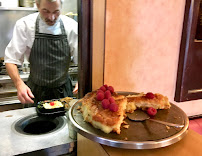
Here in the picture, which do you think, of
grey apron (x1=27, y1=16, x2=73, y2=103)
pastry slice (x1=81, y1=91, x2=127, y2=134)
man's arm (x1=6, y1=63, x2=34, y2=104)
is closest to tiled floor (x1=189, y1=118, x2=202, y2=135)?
pastry slice (x1=81, y1=91, x2=127, y2=134)

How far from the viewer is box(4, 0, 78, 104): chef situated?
1.76m

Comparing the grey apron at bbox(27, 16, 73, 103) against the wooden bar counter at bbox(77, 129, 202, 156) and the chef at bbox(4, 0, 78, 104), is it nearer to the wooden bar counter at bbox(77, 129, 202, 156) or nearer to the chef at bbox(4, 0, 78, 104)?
the chef at bbox(4, 0, 78, 104)

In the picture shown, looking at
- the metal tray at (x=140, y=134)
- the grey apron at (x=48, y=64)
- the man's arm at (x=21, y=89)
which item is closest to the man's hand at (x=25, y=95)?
the man's arm at (x=21, y=89)

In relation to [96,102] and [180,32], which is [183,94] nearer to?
[180,32]

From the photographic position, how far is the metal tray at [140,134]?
22.7 inches

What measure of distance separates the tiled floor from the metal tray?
43 centimetres

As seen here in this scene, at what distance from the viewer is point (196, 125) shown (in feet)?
3.67

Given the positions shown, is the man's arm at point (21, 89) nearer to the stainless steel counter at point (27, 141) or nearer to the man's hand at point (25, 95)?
the man's hand at point (25, 95)

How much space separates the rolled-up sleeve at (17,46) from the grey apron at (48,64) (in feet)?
0.32

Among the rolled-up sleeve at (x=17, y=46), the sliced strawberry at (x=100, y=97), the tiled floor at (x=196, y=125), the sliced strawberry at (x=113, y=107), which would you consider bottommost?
the tiled floor at (x=196, y=125)

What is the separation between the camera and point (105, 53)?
2.95 feet

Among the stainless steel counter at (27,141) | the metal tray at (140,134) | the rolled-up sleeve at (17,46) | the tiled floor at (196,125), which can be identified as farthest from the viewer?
the rolled-up sleeve at (17,46)

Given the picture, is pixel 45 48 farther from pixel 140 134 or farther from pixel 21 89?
pixel 140 134

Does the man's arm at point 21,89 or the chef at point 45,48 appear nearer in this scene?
the man's arm at point 21,89
